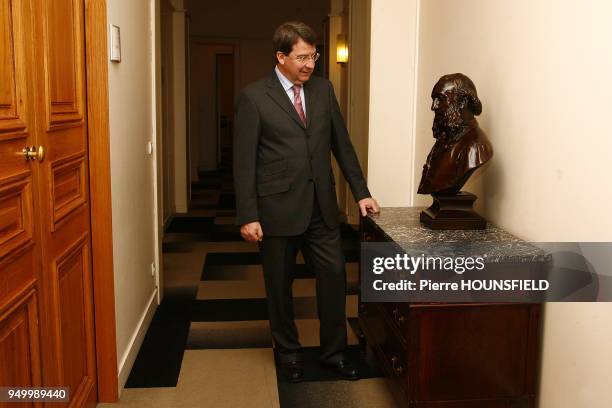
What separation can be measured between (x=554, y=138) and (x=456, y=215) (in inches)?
20.3

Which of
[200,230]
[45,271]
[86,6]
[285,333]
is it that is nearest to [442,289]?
[285,333]

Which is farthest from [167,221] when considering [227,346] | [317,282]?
[317,282]

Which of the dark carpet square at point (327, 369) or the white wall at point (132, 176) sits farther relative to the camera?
the dark carpet square at point (327, 369)

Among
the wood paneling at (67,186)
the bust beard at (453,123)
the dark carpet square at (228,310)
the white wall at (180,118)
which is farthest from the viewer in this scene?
the white wall at (180,118)

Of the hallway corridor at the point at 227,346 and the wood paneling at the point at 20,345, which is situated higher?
the wood paneling at the point at 20,345

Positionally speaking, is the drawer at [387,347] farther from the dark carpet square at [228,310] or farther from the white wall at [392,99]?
the dark carpet square at [228,310]

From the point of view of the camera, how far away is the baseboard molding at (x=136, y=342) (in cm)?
285

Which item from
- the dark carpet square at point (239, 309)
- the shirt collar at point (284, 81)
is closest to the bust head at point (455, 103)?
the shirt collar at point (284, 81)

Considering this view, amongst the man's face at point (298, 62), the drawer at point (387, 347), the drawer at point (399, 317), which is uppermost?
the man's face at point (298, 62)

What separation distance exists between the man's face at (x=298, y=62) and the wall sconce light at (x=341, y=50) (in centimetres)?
386

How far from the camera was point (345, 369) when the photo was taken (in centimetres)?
292

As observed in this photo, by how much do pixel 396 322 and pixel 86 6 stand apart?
5.41ft

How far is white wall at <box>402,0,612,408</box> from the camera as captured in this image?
6.11 ft

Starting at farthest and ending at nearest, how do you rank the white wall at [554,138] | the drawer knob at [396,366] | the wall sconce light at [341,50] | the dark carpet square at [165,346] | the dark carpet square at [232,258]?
the wall sconce light at [341,50] → the dark carpet square at [232,258] → the dark carpet square at [165,346] → the drawer knob at [396,366] → the white wall at [554,138]
